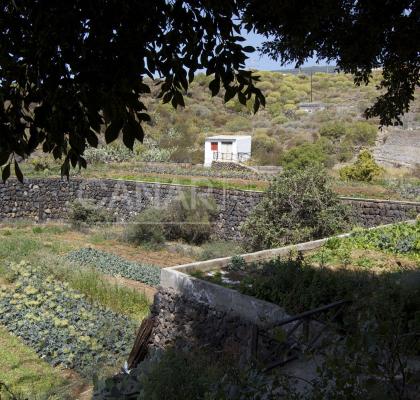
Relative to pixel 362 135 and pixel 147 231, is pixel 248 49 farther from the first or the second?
pixel 362 135

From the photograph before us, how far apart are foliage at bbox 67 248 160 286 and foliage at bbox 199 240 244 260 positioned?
216 centimetres

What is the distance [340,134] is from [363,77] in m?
35.9

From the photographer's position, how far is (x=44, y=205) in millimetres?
22922

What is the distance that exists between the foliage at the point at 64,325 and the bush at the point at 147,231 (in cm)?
670

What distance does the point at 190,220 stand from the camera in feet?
62.0

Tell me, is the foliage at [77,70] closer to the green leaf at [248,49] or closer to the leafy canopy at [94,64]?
the leafy canopy at [94,64]

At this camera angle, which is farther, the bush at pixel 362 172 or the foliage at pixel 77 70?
the bush at pixel 362 172

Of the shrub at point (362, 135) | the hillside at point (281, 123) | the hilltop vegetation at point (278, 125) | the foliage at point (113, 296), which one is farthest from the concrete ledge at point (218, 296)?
the shrub at point (362, 135)

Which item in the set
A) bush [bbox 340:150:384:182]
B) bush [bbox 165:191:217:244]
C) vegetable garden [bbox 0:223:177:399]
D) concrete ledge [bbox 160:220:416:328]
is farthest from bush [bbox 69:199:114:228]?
concrete ledge [bbox 160:220:416:328]

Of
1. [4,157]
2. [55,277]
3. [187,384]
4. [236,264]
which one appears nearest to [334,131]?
[55,277]

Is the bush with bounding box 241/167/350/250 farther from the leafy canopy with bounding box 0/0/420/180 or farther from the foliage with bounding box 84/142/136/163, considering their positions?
the foliage with bounding box 84/142/136/163

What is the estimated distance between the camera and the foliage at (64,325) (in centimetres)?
806

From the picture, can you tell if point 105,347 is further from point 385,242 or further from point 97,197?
point 97,197

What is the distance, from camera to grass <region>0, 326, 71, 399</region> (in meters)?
6.86
